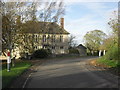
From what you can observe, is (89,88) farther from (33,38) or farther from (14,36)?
(33,38)

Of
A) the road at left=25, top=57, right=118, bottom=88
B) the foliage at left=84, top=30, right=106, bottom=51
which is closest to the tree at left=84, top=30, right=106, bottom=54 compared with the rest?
the foliage at left=84, top=30, right=106, bottom=51

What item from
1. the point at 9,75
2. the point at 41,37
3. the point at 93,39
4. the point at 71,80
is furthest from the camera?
the point at 93,39

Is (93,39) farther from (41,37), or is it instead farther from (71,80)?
(71,80)

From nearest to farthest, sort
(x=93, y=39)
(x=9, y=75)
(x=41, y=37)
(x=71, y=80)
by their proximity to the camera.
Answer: (x=71, y=80)
(x=9, y=75)
(x=41, y=37)
(x=93, y=39)

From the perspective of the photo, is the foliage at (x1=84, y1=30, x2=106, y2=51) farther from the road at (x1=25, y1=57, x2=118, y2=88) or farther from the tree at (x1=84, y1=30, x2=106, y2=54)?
the road at (x1=25, y1=57, x2=118, y2=88)

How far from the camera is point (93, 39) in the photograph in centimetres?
7988

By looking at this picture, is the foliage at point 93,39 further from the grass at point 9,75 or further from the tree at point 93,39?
the grass at point 9,75

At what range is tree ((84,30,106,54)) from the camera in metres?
78.0

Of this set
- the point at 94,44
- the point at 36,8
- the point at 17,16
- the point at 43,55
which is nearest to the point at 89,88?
the point at 17,16

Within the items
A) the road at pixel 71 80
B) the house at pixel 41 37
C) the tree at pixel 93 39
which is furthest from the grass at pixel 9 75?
the tree at pixel 93 39

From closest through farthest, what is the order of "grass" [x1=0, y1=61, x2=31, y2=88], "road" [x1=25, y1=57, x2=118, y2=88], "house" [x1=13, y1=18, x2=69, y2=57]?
1. "road" [x1=25, y1=57, x2=118, y2=88]
2. "grass" [x1=0, y1=61, x2=31, y2=88]
3. "house" [x1=13, y1=18, x2=69, y2=57]

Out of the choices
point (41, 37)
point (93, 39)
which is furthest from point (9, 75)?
point (93, 39)

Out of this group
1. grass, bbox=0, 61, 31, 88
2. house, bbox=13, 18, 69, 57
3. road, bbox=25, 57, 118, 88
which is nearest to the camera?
road, bbox=25, 57, 118, 88

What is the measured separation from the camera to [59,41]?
62875mm
